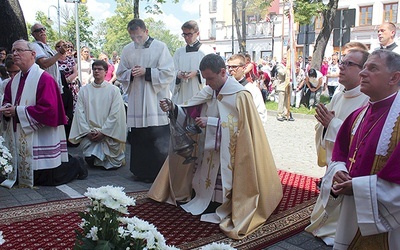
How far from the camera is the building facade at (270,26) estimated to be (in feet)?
113

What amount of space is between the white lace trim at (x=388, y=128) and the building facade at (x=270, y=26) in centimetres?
3038

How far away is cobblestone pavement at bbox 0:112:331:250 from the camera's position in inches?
167

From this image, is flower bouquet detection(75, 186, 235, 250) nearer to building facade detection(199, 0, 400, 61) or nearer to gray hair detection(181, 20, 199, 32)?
gray hair detection(181, 20, 199, 32)

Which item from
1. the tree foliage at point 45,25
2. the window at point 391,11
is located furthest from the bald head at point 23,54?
the tree foliage at point 45,25

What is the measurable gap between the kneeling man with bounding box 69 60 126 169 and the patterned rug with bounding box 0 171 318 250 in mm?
1946

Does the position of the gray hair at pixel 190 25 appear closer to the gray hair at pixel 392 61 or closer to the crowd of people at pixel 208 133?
the crowd of people at pixel 208 133

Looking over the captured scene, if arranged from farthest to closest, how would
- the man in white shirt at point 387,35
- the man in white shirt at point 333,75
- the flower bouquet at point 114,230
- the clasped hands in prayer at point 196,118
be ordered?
the man in white shirt at point 333,75 < the man in white shirt at point 387,35 < the clasped hands in prayer at point 196,118 < the flower bouquet at point 114,230

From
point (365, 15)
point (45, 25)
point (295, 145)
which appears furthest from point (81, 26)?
point (295, 145)

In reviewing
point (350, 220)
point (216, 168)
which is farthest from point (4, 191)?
point (350, 220)

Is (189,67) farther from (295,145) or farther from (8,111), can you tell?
(295,145)

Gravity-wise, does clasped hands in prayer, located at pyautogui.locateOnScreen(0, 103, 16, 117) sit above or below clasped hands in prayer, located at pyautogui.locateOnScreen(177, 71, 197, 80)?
below

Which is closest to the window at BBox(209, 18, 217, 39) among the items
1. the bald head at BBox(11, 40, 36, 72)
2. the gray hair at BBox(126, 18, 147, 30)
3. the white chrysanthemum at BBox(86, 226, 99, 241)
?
the gray hair at BBox(126, 18, 147, 30)

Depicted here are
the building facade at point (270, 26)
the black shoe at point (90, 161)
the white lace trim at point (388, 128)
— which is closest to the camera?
the white lace trim at point (388, 128)

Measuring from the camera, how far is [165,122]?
20.9 ft
